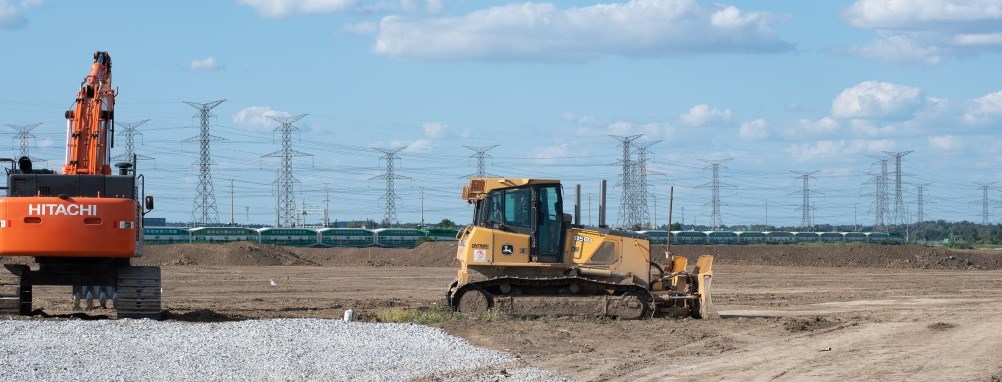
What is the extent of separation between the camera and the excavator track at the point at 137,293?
2162 cm

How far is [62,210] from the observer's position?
20.5m

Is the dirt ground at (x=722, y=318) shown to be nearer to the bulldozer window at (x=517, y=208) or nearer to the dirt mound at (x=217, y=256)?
the dirt mound at (x=217, y=256)

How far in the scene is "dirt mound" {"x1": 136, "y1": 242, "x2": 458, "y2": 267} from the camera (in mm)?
53969

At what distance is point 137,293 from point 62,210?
6.82ft

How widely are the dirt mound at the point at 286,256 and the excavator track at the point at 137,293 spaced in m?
28.3

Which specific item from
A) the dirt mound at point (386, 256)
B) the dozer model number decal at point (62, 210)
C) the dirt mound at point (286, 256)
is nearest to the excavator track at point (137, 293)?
the dozer model number decal at point (62, 210)

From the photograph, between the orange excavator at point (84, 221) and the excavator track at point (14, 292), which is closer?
the orange excavator at point (84, 221)

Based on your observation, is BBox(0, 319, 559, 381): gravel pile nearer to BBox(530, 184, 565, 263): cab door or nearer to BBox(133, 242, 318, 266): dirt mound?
BBox(530, 184, 565, 263): cab door

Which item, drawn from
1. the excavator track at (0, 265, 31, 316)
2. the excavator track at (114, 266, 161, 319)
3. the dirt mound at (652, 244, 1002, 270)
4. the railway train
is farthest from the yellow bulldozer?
the railway train

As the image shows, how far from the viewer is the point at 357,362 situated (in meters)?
16.5

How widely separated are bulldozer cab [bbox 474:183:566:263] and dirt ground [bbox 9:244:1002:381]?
53.4 inches

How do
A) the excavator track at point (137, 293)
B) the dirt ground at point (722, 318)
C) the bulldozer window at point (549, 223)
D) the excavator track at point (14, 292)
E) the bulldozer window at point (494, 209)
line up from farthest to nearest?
the bulldozer window at point (494, 209) < the bulldozer window at point (549, 223) < the excavator track at point (137, 293) < the excavator track at point (14, 292) < the dirt ground at point (722, 318)

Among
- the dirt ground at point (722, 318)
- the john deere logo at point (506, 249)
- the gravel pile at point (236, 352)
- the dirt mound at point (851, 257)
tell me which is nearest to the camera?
the gravel pile at point (236, 352)

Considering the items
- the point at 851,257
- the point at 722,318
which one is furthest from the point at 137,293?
the point at 851,257
